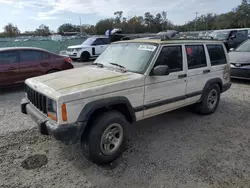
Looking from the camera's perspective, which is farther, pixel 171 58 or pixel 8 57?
pixel 8 57

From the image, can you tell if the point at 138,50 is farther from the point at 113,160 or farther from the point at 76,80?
the point at 113,160

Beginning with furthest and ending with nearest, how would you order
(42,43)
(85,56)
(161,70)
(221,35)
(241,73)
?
(42,43) → (221,35) → (85,56) → (241,73) → (161,70)

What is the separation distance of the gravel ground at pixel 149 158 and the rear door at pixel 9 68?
7.97 ft

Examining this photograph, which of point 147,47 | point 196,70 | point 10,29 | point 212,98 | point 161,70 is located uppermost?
point 10,29

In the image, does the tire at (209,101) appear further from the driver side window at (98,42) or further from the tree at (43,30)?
the tree at (43,30)

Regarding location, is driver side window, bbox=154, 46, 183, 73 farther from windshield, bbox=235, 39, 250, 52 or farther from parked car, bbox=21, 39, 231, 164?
windshield, bbox=235, 39, 250, 52

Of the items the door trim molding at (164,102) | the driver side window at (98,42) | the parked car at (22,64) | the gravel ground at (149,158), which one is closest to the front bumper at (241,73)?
the gravel ground at (149,158)

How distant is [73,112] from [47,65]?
539 centimetres

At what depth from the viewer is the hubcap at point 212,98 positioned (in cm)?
508

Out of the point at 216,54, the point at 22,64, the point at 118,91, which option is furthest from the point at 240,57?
the point at 22,64

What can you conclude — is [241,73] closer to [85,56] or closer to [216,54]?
[216,54]

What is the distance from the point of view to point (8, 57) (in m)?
7.03

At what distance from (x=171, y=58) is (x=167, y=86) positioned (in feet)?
1.78

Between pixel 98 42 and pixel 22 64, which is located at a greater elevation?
pixel 98 42
